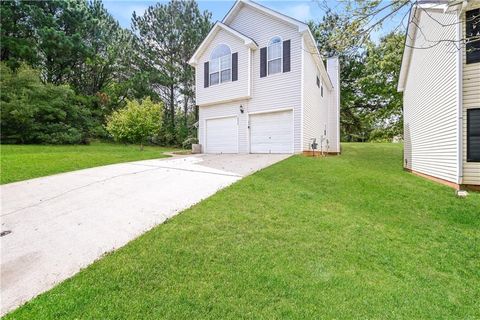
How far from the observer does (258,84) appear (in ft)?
40.7

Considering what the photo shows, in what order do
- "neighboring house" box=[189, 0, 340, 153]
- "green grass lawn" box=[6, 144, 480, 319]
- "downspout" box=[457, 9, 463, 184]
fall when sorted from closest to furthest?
1. "green grass lawn" box=[6, 144, 480, 319]
2. "downspout" box=[457, 9, 463, 184]
3. "neighboring house" box=[189, 0, 340, 153]

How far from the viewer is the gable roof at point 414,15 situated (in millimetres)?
5437

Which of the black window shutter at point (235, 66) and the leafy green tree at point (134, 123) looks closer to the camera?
the black window shutter at point (235, 66)

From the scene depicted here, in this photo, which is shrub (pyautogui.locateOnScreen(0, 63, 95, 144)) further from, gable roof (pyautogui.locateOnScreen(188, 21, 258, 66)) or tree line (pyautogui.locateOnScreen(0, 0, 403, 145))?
gable roof (pyautogui.locateOnScreen(188, 21, 258, 66))

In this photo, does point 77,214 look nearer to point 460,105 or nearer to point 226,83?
point 460,105

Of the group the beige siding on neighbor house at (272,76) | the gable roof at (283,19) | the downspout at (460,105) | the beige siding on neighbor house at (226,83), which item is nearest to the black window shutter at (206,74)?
the beige siding on neighbor house at (226,83)

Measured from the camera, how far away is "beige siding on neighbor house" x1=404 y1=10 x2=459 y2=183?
6926 mm

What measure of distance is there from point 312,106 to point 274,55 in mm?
2998

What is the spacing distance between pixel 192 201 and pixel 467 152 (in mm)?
6694

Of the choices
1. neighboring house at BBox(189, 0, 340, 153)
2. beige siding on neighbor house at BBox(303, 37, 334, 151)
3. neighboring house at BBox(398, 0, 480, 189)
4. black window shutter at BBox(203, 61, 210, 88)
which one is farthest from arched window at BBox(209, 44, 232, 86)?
neighboring house at BBox(398, 0, 480, 189)

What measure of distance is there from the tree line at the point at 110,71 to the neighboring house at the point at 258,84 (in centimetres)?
552

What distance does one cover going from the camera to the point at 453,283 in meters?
3.03

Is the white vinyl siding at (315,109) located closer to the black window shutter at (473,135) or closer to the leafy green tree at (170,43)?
the black window shutter at (473,135)

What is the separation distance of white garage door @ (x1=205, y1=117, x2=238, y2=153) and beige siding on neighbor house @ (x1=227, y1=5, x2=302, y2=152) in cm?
84
